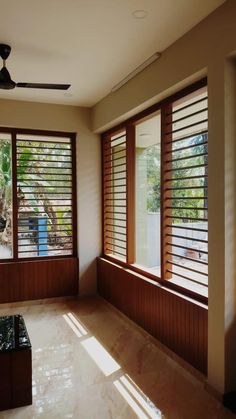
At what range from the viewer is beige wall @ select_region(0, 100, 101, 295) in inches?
201

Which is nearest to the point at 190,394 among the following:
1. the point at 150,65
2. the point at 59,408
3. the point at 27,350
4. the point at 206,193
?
the point at 59,408

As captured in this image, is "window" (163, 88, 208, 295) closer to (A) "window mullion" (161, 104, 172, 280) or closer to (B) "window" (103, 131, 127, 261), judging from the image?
(A) "window mullion" (161, 104, 172, 280)

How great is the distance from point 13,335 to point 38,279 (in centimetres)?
235

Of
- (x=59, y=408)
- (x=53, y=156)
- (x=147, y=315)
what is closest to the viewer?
(x=59, y=408)

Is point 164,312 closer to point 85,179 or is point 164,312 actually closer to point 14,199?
point 85,179

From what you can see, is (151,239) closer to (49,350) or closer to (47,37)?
(49,350)

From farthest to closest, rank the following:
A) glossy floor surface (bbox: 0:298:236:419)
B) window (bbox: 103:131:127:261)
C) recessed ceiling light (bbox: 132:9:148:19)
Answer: window (bbox: 103:131:127:261)
recessed ceiling light (bbox: 132:9:148:19)
glossy floor surface (bbox: 0:298:236:419)

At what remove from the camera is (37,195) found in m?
5.11

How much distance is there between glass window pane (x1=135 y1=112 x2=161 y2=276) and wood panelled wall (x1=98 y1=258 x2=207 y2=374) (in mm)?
341

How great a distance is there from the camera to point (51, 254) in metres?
5.21

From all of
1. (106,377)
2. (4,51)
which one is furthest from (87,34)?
(106,377)

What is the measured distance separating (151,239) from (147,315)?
105 centimetres

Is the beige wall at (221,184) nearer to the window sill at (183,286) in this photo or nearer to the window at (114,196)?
the window sill at (183,286)

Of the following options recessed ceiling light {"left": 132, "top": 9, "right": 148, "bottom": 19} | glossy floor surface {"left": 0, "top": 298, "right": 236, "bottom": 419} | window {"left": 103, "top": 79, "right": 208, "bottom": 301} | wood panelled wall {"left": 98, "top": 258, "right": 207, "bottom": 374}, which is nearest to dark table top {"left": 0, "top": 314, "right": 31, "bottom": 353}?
glossy floor surface {"left": 0, "top": 298, "right": 236, "bottom": 419}
